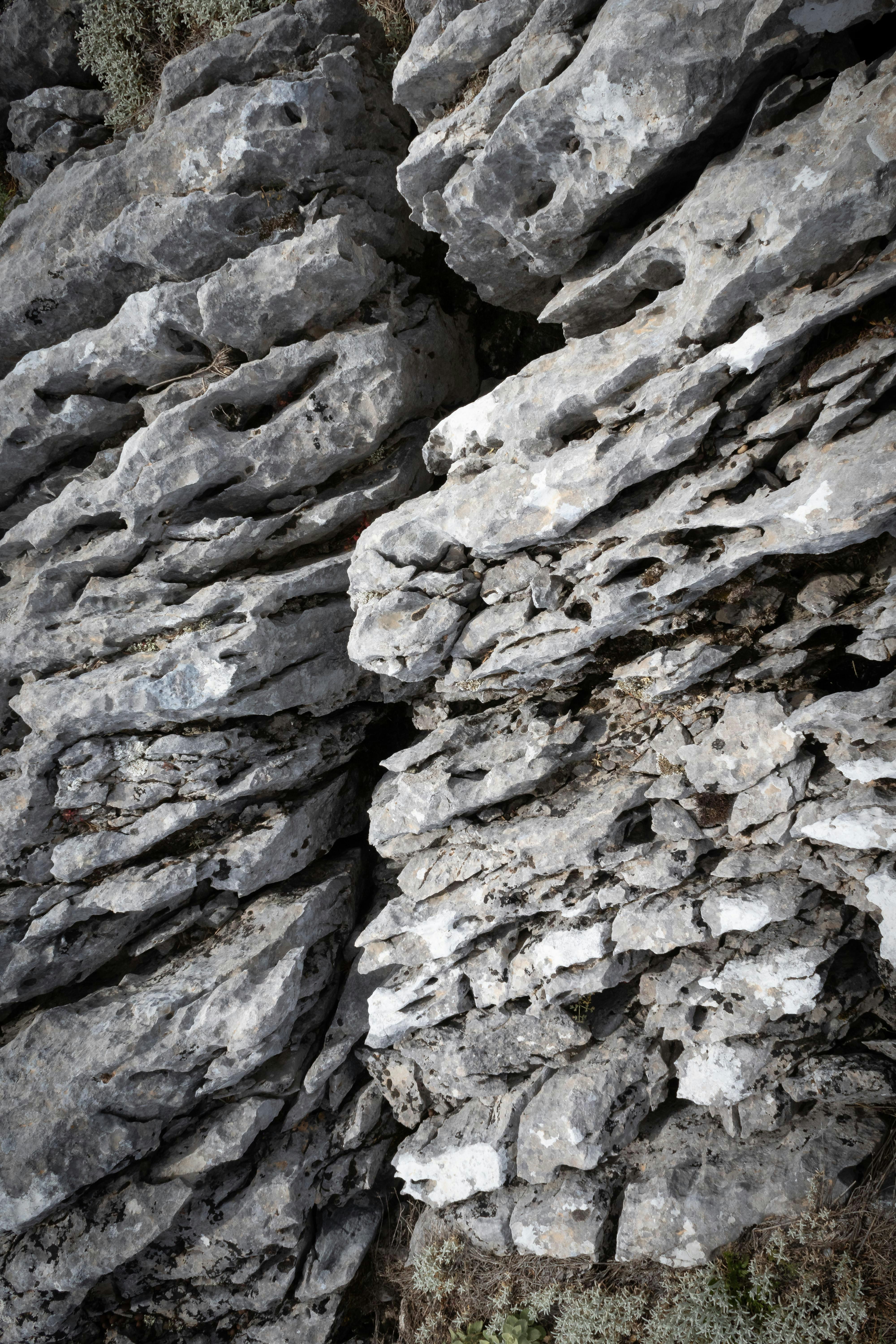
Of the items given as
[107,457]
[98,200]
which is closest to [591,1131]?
[107,457]

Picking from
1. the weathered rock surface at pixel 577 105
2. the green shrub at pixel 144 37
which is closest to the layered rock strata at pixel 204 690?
the green shrub at pixel 144 37

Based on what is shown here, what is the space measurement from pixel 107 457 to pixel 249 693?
12.7 ft

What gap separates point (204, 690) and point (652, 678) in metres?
5.26

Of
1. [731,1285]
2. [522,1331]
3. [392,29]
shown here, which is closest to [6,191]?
[392,29]

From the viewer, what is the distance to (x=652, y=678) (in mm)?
7598

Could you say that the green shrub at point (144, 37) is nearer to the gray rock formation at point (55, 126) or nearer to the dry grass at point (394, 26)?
the dry grass at point (394, 26)

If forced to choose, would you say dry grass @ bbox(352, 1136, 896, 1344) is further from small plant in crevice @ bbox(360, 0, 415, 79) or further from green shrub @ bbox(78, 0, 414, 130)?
green shrub @ bbox(78, 0, 414, 130)

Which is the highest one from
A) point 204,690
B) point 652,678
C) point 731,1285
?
point 204,690

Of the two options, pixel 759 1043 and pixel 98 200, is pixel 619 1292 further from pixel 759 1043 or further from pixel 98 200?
pixel 98 200

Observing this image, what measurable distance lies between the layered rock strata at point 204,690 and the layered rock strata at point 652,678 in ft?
3.76

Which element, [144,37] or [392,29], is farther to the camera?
[144,37]

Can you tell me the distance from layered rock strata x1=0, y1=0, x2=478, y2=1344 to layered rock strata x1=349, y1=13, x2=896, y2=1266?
1145 millimetres

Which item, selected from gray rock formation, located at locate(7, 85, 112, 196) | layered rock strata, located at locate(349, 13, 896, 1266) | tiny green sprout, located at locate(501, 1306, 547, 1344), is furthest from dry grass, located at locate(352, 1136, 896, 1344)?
gray rock formation, located at locate(7, 85, 112, 196)

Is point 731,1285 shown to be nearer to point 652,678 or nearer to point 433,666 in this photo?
point 652,678
